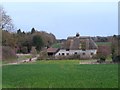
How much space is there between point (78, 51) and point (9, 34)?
31300 millimetres

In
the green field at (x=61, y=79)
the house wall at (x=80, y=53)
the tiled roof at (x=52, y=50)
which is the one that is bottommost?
the green field at (x=61, y=79)

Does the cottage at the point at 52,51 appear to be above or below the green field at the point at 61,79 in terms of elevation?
above

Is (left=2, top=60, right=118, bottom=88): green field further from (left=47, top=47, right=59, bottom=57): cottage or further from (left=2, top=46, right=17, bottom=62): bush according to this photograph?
(left=47, top=47, right=59, bottom=57): cottage

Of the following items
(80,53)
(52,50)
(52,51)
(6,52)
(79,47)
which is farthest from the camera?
(52,50)

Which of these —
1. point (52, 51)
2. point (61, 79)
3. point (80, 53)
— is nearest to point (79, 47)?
point (80, 53)

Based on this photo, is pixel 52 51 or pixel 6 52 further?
pixel 52 51

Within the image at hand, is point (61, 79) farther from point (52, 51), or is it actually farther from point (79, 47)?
Answer: point (52, 51)

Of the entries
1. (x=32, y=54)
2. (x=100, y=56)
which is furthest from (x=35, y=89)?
(x=32, y=54)

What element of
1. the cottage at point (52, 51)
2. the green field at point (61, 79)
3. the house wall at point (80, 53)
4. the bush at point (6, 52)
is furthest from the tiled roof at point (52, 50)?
the green field at point (61, 79)

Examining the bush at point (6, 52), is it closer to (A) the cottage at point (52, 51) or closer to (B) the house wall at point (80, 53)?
(B) the house wall at point (80, 53)

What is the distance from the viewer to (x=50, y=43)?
76.9 meters

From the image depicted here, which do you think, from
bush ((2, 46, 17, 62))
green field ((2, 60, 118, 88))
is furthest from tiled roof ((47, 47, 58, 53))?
green field ((2, 60, 118, 88))

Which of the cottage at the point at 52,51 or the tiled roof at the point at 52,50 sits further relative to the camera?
the tiled roof at the point at 52,50

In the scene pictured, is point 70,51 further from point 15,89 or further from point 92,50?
point 15,89
